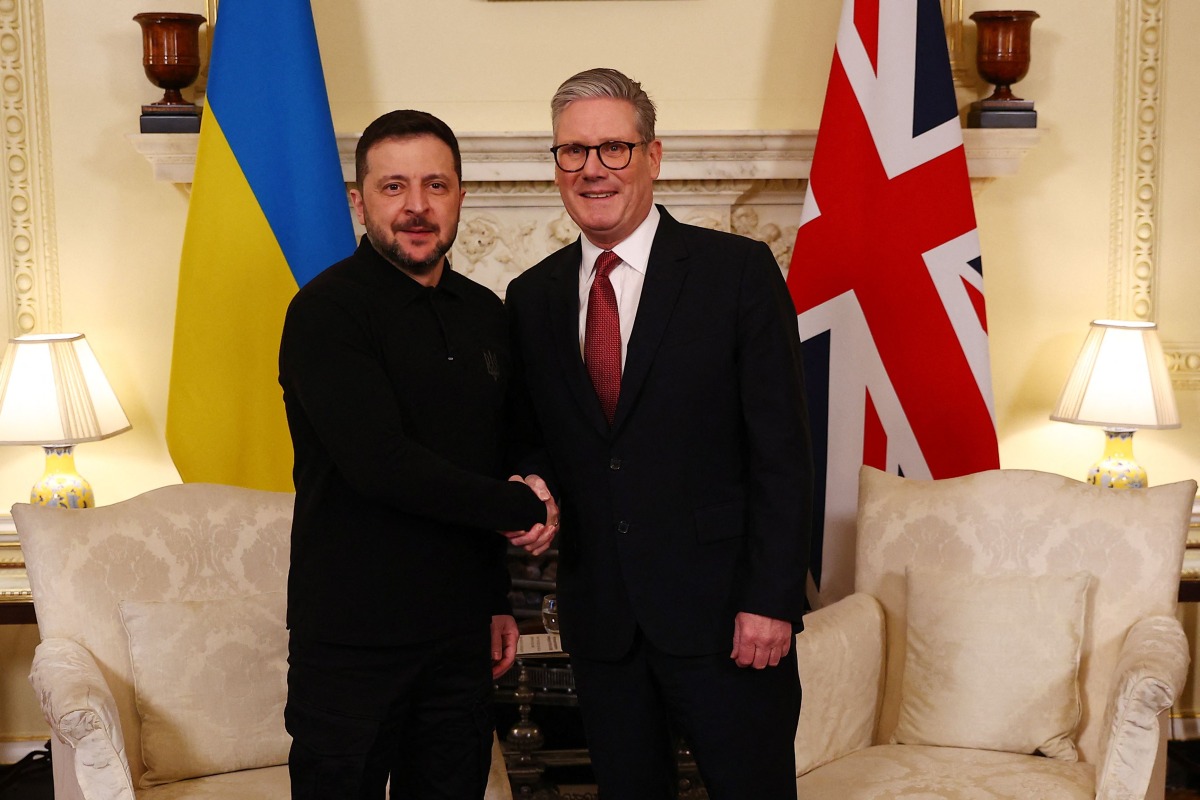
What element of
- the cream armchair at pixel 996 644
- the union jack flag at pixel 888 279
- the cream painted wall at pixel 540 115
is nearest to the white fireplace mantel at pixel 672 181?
the cream painted wall at pixel 540 115

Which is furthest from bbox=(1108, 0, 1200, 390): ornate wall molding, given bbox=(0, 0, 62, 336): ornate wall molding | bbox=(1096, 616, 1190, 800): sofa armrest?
bbox=(0, 0, 62, 336): ornate wall molding

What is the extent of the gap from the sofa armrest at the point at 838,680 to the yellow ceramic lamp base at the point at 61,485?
6.21 ft

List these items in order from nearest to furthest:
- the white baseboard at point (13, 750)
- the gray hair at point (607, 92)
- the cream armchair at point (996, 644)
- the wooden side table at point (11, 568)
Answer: the gray hair at point (607, 92) → the cream armchair at point (996, 644) → the wooden side table at point (11, 568) → the white baseboard at point (13, 750)

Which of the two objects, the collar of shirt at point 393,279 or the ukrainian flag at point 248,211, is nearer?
the collar of shirt at point 393,279

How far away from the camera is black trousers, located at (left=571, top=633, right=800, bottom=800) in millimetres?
1709

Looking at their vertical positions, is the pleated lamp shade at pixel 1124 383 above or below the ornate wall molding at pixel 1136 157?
below

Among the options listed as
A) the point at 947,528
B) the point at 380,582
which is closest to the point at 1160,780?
the point at 947,528

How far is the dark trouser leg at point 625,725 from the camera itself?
5.74ft

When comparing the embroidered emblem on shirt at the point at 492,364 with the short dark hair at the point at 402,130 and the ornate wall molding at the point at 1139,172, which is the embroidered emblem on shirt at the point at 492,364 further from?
the ornate wall molding at the point at 1139,172

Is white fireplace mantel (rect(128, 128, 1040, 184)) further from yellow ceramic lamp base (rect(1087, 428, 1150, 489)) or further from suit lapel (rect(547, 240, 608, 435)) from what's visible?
suit lapel (rect(547, 240, 608, 435))

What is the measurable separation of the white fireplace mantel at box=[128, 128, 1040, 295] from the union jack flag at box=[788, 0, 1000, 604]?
0.23m

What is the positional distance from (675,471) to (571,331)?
28 centimetres

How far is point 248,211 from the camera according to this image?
9.22 ft

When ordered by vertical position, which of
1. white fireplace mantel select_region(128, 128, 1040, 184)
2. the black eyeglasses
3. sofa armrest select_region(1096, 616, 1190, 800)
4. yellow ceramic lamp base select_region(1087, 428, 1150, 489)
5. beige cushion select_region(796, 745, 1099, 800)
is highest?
white fireplace mantel select_region(128, 128, 1040, 184)
